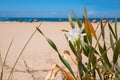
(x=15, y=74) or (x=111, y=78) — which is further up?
(x=111, y=78)

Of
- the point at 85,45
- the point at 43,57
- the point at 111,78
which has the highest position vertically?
the point at 85,45

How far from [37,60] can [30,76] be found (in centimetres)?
76

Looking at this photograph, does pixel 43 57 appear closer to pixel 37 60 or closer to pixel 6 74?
pixel 37 60

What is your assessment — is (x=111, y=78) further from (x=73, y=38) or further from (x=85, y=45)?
(x=73, y=38)

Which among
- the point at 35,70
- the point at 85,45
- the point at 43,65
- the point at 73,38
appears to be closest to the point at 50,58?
the point at 43,65

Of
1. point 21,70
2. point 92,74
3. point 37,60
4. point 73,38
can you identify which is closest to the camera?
point 73,38

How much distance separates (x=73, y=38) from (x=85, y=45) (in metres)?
0.27

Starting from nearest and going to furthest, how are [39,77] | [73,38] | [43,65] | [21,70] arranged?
1. [73,38]
2. [39,77]
3. [21,70]
4. [43,65]

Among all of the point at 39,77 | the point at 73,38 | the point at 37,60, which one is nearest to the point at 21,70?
the point at 39,77

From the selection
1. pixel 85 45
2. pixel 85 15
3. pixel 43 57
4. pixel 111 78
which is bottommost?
pixel 43 57

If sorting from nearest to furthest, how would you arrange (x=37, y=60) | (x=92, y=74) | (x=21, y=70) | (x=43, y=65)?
1. (x=92, y=74)
2. (x=21, y=70)
3. (x=43, y=65)
4. (x=37, y=60)

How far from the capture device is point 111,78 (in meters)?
1.13

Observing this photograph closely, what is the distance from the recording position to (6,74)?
2.24m

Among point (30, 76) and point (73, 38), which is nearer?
point (73, 38)
